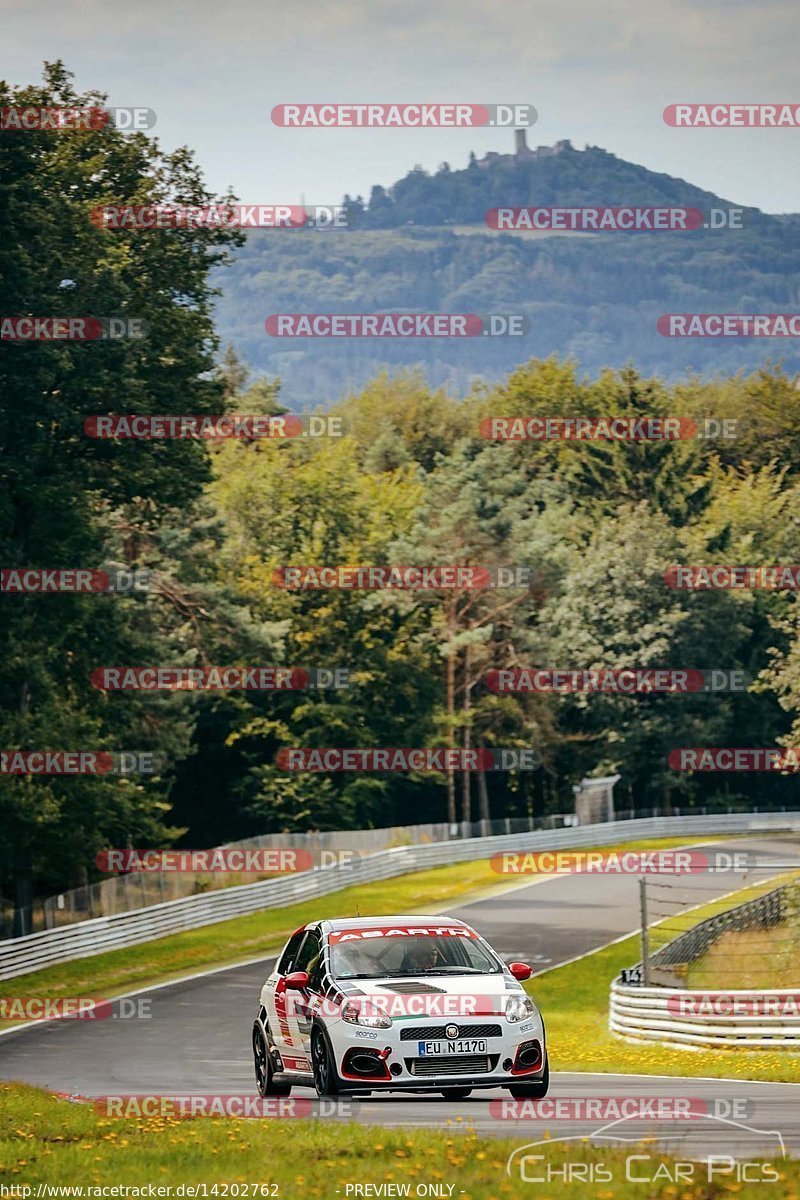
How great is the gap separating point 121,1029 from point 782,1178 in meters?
21.5

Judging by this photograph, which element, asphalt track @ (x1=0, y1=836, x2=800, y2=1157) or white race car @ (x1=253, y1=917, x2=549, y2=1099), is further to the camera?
asphalt track @ (x1=0, y1=836, x2=800, y2=1157)

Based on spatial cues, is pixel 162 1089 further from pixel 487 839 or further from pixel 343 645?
pixel 343 645

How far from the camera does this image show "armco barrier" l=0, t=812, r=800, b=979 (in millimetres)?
42156

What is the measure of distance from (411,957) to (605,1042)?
1415 centimetres

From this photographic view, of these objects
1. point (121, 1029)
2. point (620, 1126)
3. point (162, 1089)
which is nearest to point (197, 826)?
point (121, 1029)

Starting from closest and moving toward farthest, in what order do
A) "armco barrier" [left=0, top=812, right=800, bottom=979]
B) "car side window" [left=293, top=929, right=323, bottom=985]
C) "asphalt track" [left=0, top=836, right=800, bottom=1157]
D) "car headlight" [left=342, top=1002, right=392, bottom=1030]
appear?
1. "car headlight" [left=342, top=1002, right=392, bottom=1030]
2. "asphalt track" [left=0, top=836, right=800, bottom=1157]
3. "car side window" [left=293, top=929, right=323, bottom=985]
4. "armco barrier" [left=0, top=812, right=800, bottom=979]

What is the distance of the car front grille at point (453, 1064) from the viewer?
14.3 metres

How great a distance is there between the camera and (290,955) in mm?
17031

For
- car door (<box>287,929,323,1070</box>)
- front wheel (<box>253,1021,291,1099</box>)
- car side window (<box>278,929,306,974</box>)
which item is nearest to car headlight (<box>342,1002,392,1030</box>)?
car door (<box>287,929,323,1070</box>)

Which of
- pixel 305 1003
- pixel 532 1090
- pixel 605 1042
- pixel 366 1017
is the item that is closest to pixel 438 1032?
pixel 366 1017

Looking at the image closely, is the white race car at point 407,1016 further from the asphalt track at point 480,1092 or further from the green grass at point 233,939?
the green grass at point 233,939

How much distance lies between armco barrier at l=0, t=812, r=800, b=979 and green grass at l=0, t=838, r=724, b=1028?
291mm

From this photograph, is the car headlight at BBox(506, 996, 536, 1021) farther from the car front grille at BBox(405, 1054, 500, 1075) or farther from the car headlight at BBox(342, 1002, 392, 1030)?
the car headlight at BBox(342, 1002, 392, 1030)

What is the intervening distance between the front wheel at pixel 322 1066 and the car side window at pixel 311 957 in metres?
0.74
